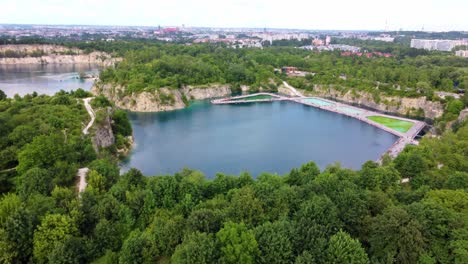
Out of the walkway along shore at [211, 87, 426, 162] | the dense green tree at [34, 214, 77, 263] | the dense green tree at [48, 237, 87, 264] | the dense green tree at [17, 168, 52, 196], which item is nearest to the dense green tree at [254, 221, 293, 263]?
the dense green tree at [48, 237, 87, 264]

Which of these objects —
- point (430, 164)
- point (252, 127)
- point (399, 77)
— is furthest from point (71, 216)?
point (399, 77)

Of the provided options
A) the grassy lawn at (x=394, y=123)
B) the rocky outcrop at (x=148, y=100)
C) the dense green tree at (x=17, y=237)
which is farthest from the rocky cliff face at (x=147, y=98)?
the dense green tree at (x=17, y=237)

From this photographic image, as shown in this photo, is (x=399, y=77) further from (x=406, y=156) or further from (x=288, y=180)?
(x=288, y=180)

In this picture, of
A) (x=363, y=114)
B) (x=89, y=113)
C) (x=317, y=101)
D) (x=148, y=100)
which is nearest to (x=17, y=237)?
(x=89, y=113)

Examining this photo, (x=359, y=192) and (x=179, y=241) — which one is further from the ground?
→ (x=359, y=192)

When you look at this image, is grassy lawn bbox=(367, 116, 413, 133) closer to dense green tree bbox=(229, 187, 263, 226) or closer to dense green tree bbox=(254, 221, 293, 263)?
dense green tree bbox=(229, 187, 263, 226)

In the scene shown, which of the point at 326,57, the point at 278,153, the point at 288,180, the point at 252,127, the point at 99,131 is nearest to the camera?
the point at 288,180

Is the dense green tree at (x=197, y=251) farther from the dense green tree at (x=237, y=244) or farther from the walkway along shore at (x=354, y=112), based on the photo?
the walkway along shore at (x=354, y=112)
